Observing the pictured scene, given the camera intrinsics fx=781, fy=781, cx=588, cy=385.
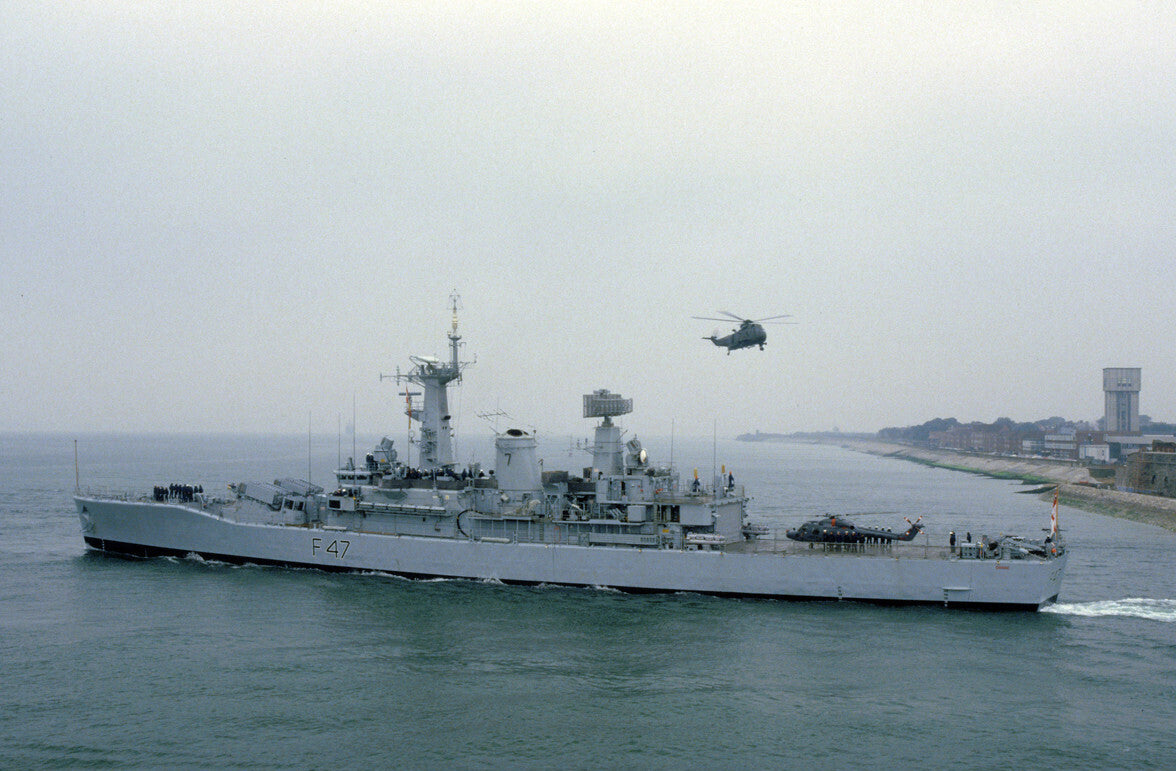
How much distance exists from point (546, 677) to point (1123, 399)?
145 m

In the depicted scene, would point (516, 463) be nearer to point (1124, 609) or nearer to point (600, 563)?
point (600, 563)

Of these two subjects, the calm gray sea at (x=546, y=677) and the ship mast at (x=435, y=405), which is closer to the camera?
the calm gray sea at (x=546, y=677)

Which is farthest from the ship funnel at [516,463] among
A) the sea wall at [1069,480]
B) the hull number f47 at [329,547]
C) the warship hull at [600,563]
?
the sea wall at [1069,480]

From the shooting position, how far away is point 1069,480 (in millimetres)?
82375

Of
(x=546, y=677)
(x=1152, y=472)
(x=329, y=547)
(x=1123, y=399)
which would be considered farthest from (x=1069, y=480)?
(x=546, y=677)

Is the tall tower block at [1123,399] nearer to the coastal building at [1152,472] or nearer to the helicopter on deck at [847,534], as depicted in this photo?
the coastal building at [1152,472]

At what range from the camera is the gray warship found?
24094mm

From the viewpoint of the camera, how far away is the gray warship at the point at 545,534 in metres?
24.1

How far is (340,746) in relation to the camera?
583 inches

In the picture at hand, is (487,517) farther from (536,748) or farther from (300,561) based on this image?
(536,748)

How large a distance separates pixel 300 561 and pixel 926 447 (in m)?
174

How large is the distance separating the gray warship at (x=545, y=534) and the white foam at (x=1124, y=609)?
2.12 ft

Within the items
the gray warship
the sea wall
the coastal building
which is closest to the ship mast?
the gray warship


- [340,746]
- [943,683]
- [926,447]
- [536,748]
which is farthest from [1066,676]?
[926,447]
